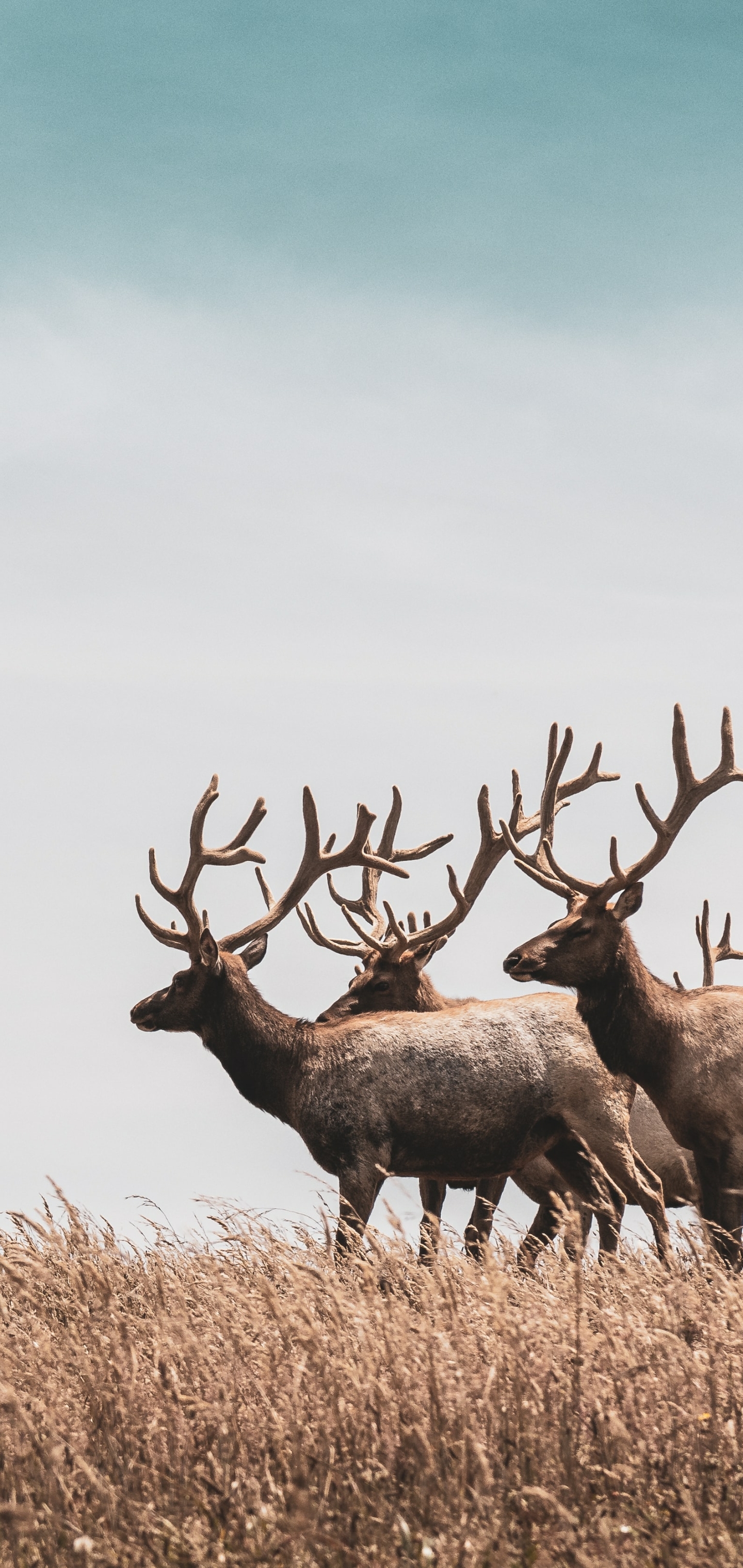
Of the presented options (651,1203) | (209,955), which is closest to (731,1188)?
(651,1203)

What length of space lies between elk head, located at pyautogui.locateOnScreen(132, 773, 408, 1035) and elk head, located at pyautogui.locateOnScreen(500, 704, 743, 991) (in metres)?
1.36

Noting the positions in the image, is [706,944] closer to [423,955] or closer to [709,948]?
[709,948]

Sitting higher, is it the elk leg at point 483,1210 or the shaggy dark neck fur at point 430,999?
the shaggy dark neck fur at point 430,999

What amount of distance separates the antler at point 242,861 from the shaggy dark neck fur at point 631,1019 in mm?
1846

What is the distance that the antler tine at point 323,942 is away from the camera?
1285 centimetres

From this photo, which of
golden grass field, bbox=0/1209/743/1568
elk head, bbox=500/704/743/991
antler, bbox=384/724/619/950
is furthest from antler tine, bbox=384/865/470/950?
golden grass field, bbox=0/1209/743/1568

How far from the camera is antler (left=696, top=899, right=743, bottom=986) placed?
43.7ft

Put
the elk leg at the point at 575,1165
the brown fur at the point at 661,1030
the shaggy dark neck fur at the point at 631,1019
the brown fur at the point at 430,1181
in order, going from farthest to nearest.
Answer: the brown fur at the point at 430,1181
the elk leg at the point at 575,1165
the shaggy dark neck fur at the point at 631,1019
the brown fur at the point at 661,1030

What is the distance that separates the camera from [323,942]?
1294 cm

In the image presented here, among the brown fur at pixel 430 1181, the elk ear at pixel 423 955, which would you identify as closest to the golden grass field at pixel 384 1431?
the brown fur at pixel 430 1181

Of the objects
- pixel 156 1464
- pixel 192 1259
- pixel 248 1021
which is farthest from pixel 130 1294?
pixel 248 1021

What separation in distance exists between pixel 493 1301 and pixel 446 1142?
4.86m

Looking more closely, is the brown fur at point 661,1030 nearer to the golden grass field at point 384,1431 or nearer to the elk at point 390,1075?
the elk at point 390,1075

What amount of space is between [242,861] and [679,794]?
2.93m
